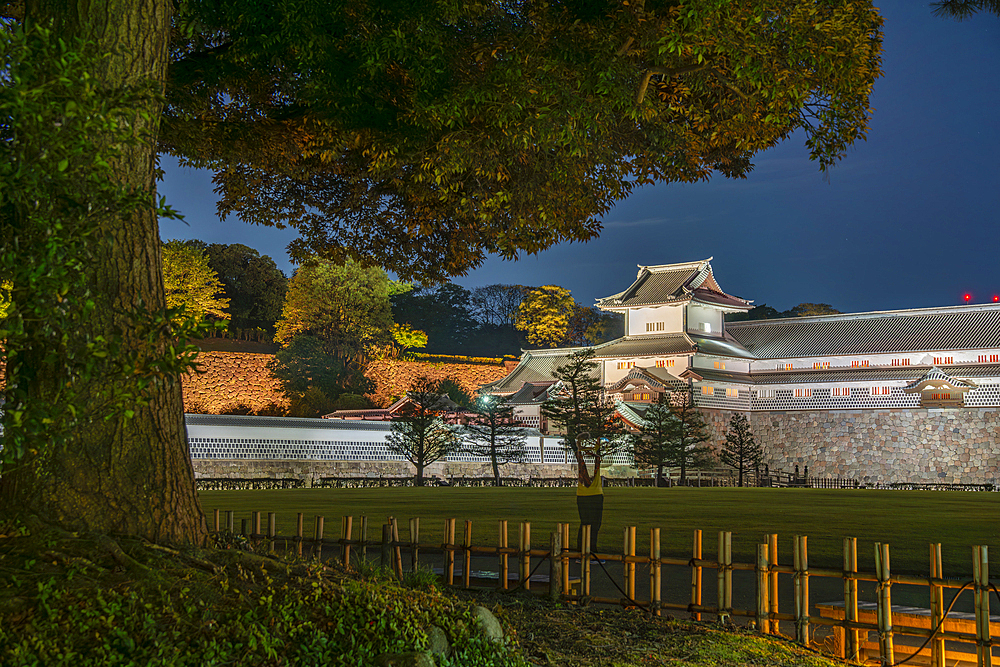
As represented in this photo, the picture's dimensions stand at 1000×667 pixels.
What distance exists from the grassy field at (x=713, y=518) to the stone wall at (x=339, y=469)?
22.3ft

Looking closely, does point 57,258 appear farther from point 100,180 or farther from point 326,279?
point 326,279

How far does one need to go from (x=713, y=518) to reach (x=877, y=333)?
110ft

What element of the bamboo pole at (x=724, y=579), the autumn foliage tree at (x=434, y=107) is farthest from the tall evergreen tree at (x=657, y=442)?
the bamboo pole at (x=724, y=579)

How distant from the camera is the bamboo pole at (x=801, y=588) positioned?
6078 millimetres

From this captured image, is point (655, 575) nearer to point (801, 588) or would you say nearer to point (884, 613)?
point (801, 588)

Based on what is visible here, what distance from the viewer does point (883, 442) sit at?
4291cm

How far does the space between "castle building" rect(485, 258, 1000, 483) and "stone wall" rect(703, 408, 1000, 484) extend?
2.0 inches

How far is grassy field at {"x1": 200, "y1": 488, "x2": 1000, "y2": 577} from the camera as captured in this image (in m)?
11.4

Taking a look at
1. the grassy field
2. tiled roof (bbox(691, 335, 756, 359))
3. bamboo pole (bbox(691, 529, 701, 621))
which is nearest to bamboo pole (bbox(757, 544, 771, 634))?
bamboo pole (bbox(691, 529, 701, 621))

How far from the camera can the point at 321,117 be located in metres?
7.32

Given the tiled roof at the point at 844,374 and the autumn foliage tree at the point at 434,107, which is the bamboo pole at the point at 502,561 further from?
the tiled roof at the point at 844,374

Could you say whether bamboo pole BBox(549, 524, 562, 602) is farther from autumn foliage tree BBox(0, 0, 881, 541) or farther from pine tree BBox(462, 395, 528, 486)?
pine tree BBox(462, 395, 528, 486)

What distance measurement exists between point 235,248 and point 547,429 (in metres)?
22.1

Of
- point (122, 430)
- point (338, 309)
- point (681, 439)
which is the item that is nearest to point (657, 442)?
point (681, 439)
